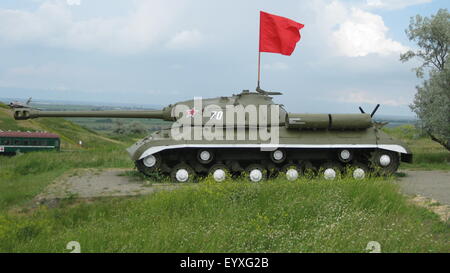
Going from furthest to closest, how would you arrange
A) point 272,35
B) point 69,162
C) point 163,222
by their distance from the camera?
point 69,162, point 272,35, point 163,222

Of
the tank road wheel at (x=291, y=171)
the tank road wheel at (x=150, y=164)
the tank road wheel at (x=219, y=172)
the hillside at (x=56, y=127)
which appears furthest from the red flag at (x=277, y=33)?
the hillside at (x=56, y=127)

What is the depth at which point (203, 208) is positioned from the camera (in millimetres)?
7707

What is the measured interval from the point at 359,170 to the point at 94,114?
301 inches

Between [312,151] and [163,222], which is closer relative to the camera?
[163,222]

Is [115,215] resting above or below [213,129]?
below

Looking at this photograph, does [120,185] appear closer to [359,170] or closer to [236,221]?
[236,221]

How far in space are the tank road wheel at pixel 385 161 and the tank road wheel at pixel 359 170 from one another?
244 millimetres

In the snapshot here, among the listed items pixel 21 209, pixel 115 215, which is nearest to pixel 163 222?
pixel 115 215

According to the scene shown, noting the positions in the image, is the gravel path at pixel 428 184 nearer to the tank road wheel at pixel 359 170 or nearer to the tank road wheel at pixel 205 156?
the tank road wheel at pixel 359 170

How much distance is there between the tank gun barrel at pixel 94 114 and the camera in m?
12.0

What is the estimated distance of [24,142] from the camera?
869 inches
